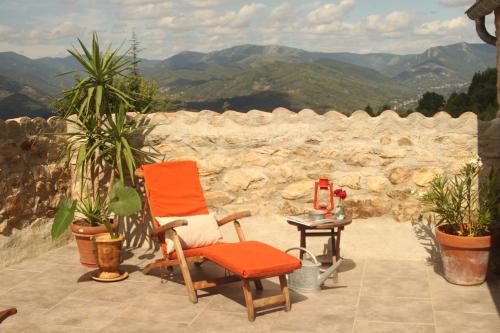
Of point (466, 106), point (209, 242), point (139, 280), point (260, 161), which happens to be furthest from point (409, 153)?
point (466, 106)

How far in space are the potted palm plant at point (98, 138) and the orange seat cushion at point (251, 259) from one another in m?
1.09

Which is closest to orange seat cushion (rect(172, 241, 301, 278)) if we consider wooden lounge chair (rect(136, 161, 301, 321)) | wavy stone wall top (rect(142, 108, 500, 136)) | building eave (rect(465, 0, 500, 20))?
wooden lounge chair (rect(136, 161, 301, 321))

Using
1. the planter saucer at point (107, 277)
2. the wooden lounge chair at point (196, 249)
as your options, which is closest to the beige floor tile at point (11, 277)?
the planter saucer at point (107, 277)

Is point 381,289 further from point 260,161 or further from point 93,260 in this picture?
point 93,260

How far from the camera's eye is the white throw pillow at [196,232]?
4695mm

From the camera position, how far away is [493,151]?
508cm

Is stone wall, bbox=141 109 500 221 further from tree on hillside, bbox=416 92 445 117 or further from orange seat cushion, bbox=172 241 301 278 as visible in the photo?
tree on hillside, bbox=416 92 445 117

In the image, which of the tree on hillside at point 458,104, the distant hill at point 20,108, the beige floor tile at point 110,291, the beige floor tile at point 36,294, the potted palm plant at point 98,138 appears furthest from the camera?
the distant hill at point 20,108

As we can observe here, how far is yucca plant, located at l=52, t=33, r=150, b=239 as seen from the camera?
5.33 m

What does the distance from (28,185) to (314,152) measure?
266cm

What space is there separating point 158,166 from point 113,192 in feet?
1.46

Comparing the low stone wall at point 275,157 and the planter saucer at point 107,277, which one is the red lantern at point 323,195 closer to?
the low stone wall at point 275,157

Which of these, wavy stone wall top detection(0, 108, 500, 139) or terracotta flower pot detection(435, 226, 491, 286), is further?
wavy stone wall top detection(0, 108, 500, 139)

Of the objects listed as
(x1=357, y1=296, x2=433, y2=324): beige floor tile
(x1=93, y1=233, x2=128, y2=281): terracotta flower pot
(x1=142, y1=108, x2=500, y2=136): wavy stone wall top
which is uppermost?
(x1=142, y1=108, x2=500, y2=136): wavy stone wall top
